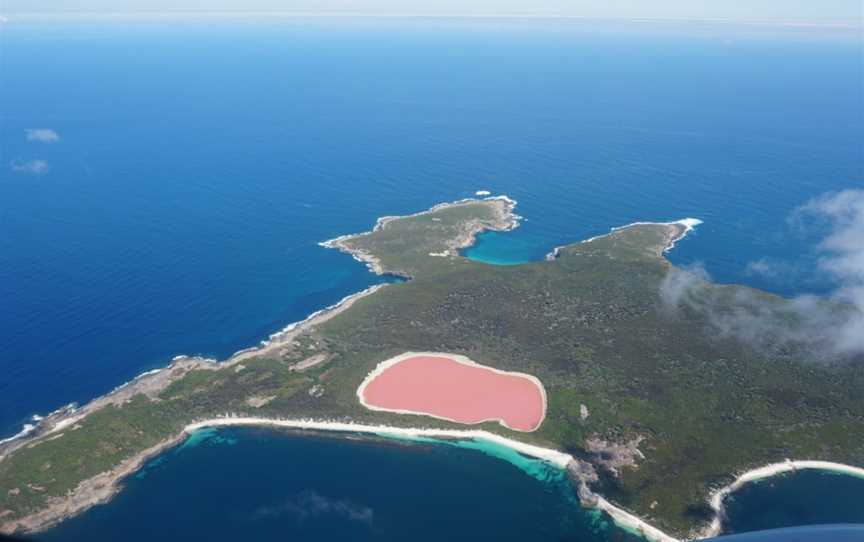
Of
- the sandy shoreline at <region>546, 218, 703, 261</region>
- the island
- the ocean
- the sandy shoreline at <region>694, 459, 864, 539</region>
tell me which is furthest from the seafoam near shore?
the sandy shoreline at <region>546, 218, 703, 261</region>

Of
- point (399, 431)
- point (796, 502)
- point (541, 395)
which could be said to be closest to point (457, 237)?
point (541, 395)

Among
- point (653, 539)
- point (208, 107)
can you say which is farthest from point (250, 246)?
point (208, 107)

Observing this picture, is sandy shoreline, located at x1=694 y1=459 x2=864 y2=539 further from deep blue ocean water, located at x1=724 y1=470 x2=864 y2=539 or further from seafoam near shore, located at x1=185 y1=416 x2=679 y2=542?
seafoam near shore, located at x1=185 y1=416 x2=679 y2=542

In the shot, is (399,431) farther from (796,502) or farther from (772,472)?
(796,502)

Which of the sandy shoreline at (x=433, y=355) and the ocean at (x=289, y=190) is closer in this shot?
the sandy shoreline at (x=433, y=355)

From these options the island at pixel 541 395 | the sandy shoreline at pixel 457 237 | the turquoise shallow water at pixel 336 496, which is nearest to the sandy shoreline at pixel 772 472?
the island at pixel 541 395

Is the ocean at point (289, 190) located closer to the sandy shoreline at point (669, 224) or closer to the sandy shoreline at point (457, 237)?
the sandy shoreline at point (669, 224)

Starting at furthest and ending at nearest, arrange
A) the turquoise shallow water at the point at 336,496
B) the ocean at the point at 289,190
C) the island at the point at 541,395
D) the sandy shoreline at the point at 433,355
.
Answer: the ocean at the point at 289,190
the sandy shoreline at the point at 433,355
the island at the point at 541,395
the turquoise shallow water at the point at 336,496
